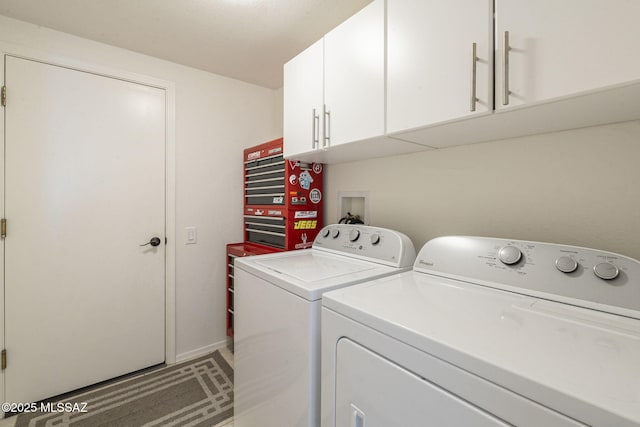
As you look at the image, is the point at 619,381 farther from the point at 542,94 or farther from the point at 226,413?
the point at 226,413

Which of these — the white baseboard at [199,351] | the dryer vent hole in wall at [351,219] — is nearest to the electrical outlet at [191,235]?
the white baseboard at [199,351]

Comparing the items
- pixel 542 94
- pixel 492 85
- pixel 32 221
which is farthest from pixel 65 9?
pixel 542 94

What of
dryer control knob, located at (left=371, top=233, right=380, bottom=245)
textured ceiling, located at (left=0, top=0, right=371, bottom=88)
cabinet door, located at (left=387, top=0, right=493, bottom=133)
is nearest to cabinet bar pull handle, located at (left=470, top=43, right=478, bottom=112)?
cabinet door, located at (left=387, top=0, right=493, bottom=133)

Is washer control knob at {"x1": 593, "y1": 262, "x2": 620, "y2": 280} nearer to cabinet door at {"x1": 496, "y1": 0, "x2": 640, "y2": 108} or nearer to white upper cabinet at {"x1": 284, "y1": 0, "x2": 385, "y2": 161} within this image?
cabinet door at {"x1": 496, "y1": 0, "x2": 640, "y2": 108}

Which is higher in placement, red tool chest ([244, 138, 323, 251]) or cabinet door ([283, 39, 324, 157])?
cabinet door ([283, 39, 324, 157])

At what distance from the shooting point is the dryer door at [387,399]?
58 centimetres

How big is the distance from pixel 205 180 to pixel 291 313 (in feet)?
5.54

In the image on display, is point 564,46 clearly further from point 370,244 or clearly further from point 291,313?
point 291,313

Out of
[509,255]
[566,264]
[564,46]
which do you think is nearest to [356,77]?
[564,46]

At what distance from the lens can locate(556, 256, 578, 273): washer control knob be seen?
85 cm

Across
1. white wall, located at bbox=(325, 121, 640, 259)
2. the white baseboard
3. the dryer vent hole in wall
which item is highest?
white wall, located at bbox=(325, 121, 640, 259)

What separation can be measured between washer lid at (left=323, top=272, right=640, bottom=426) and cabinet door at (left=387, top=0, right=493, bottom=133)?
2.00 ft

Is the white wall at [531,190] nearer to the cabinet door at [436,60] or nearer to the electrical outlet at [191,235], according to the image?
the cabinet door at [436,60]

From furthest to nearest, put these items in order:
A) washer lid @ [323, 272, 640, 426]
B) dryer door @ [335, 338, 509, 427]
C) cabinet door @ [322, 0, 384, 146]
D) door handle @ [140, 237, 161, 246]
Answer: door handle @ [140, 237, 161, 246] → cabinet door @ [322, 0, 384, 146] → dryer door @ [335, 338, 509, 427] → washer lid @ [323, 272, 640, 426]
